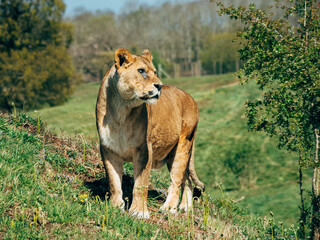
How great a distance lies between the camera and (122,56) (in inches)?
239

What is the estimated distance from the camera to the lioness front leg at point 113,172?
20.9 feet

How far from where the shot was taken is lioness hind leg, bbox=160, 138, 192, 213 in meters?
7.32

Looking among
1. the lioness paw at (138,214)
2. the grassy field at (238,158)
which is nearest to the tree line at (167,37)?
the grassy field at (238,158)

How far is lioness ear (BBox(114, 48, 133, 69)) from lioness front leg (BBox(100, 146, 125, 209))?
1.31 metres

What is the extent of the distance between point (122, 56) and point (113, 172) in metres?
1.75

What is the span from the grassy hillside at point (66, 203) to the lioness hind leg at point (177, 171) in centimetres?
25

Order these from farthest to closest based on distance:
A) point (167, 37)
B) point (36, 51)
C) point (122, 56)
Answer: point (167, 37)
point (36, 51)
point (122, 56)

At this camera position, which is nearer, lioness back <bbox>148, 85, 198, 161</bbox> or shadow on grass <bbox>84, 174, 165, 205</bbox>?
lioness back <bbox>148, 85, 198, 161</bbox>

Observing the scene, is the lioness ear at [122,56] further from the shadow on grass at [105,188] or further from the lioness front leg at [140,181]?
the shadow on grass at [105,188]

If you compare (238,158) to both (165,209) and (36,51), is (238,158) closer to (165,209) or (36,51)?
(165,209)

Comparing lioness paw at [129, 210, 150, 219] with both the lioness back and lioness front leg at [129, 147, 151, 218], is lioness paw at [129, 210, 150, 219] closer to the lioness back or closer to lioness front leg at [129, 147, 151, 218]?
lioness front leg at [129, 147, 151, 218]

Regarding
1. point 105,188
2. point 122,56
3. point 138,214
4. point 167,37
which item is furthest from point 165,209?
point 167,37

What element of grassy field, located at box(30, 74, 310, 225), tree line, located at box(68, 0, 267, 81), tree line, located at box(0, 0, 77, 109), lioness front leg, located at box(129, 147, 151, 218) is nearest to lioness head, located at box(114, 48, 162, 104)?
lioness front leg, located at box(129, 147, 151, 218)

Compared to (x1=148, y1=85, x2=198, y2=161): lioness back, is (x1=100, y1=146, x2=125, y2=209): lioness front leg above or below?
below
